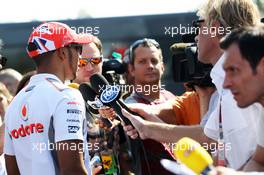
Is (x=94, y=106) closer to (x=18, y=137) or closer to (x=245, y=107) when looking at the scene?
(x=18, y=137)

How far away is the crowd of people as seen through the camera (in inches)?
153

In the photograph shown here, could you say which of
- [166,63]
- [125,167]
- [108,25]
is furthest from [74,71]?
[108,25]

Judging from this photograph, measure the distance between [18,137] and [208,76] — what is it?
53.0 inches

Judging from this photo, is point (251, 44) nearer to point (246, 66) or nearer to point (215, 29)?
point (246, 66)

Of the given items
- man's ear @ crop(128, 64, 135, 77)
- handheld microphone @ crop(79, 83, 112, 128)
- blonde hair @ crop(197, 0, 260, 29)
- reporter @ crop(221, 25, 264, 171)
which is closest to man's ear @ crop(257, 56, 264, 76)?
reporter @ crop(221, 25, 264, 171)

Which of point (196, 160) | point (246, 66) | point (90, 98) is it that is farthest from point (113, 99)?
point (196, 160)

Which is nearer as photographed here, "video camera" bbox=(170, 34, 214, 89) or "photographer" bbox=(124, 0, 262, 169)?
"photographer" bbox=(124, 0, 262, 169)

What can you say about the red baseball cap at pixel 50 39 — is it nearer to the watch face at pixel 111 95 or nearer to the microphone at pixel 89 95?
the watch face at pixel 111 95

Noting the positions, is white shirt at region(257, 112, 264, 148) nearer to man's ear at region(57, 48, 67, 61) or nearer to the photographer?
the photographer

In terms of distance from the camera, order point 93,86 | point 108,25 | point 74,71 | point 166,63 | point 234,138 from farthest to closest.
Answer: point 108,25, point 166,63, point 93,86, point 74,71, point 234,138

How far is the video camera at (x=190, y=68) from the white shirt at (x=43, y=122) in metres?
0.93

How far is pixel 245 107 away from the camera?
3.86 m

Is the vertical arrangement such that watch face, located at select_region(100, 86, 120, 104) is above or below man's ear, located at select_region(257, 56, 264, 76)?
below

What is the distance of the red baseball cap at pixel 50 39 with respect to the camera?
4.98 m
